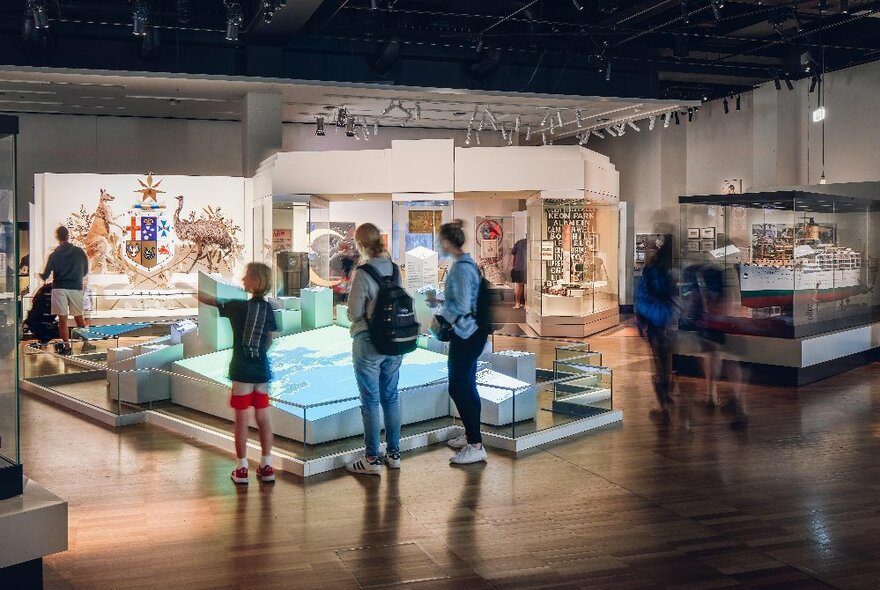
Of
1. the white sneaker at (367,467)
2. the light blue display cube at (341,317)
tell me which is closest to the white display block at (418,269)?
the light blue display cube at (341,317)

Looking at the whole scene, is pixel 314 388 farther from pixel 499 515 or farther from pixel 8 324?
pixel 8 324

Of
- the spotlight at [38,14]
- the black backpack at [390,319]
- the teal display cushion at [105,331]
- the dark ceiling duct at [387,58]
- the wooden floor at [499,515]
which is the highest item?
the dark ceiling duct at [387,58]

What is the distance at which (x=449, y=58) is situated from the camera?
1501 cm

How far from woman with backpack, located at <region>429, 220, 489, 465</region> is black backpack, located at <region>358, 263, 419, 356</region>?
0.29 meters

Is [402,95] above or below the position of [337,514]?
above

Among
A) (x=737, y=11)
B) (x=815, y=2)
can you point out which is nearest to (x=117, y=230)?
(x=737, y=11)

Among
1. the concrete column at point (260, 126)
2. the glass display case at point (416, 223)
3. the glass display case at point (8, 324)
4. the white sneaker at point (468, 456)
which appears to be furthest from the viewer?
the concrete column at point (260, 126)

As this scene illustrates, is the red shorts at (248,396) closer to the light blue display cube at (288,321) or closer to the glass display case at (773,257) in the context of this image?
the light blue display cube at (288,321)

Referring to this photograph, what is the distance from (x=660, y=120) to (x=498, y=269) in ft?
15.2

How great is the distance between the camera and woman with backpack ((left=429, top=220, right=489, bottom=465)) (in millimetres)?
5582

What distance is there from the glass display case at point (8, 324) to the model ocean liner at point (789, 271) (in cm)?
764

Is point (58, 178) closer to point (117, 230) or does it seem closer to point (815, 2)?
point (117, 230)

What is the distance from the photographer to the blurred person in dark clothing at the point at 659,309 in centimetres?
747

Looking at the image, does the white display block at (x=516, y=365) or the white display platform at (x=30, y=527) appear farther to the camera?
the white display block at (x=516, y=365)
